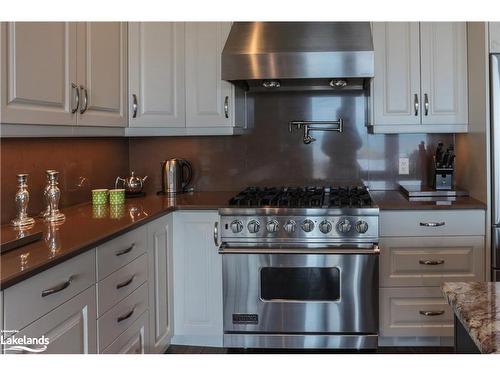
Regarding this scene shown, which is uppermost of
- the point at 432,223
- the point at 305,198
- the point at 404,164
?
the point at 404,164

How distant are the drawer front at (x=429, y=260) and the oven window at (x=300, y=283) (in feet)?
0.94

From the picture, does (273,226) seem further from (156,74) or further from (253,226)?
(156,74)

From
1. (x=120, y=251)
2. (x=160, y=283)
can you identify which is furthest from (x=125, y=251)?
(x=160, y=283)

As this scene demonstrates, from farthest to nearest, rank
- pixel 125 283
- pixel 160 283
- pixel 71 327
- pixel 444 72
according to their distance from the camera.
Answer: pixel 444 72, pixel 160 283, pixel 125 283, pixel 71 327

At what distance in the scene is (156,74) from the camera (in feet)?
10.2

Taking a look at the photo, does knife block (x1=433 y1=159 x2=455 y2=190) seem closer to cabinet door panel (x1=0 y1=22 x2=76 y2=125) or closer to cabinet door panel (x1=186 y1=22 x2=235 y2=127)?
cabinet door panel (x1=186 y1=22 x2=235 y2=127)

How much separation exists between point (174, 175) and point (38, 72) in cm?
141

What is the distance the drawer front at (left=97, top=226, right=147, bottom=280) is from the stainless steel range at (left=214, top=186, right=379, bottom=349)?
552 mm

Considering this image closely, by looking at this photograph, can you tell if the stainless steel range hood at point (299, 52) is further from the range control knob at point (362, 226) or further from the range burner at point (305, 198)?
the range control knob at point (362, 226)

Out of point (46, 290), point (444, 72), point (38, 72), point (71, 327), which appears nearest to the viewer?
point (46, 290)

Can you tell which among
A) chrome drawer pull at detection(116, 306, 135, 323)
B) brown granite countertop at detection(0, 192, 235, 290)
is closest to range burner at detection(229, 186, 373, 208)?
brown granite countertop at detection(0, 192, 235, 290)

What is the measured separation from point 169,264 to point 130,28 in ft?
4.56

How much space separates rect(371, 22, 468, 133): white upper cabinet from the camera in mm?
3021

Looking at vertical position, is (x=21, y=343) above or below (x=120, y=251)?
below
